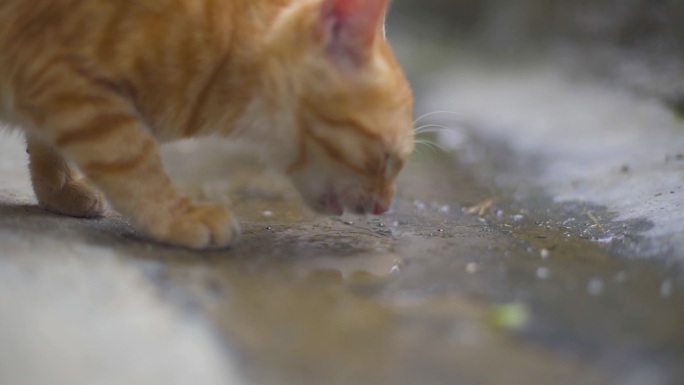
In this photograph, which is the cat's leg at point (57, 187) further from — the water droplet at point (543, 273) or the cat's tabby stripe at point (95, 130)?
the water droplet at point (543, 273)

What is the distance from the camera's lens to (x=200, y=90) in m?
1.43

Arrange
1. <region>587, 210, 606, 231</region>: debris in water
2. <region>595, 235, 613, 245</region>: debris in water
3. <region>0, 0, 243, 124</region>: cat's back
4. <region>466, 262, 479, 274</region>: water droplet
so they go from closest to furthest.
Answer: <region>466, 262, 479, 274</region>: water droplet < <region>0, 0, 243, 124</region>: cat's back < <region>595, 235, 613, 245</region>: debris in water < <region>587, 210, 606, 231</region>: debris in water

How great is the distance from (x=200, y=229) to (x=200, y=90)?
34 cm

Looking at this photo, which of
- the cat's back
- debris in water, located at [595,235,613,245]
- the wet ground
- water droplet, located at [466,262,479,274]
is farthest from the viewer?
debris in water, located at [595,235,613,245]

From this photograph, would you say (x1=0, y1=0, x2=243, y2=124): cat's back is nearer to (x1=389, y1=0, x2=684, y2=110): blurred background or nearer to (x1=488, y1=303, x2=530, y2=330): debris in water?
(x1=488, y1=303, x2=530, y2=330): debris in water

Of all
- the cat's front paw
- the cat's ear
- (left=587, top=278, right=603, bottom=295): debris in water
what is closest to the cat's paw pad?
the cat's front paw

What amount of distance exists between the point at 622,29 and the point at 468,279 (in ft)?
9.87

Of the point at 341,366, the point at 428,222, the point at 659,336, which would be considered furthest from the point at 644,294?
the point at 428,222

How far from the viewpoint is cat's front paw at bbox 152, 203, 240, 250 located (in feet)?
4.22

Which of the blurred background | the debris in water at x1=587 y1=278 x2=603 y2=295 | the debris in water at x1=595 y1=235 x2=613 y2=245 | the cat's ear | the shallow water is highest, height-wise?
the blurred background

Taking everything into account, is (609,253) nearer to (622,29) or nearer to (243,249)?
(243,249)

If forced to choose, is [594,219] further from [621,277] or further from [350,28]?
[350,28]

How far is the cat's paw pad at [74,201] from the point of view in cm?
165

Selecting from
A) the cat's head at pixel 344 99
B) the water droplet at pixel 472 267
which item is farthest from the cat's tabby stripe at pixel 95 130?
the water droplet at pixel 472 267
